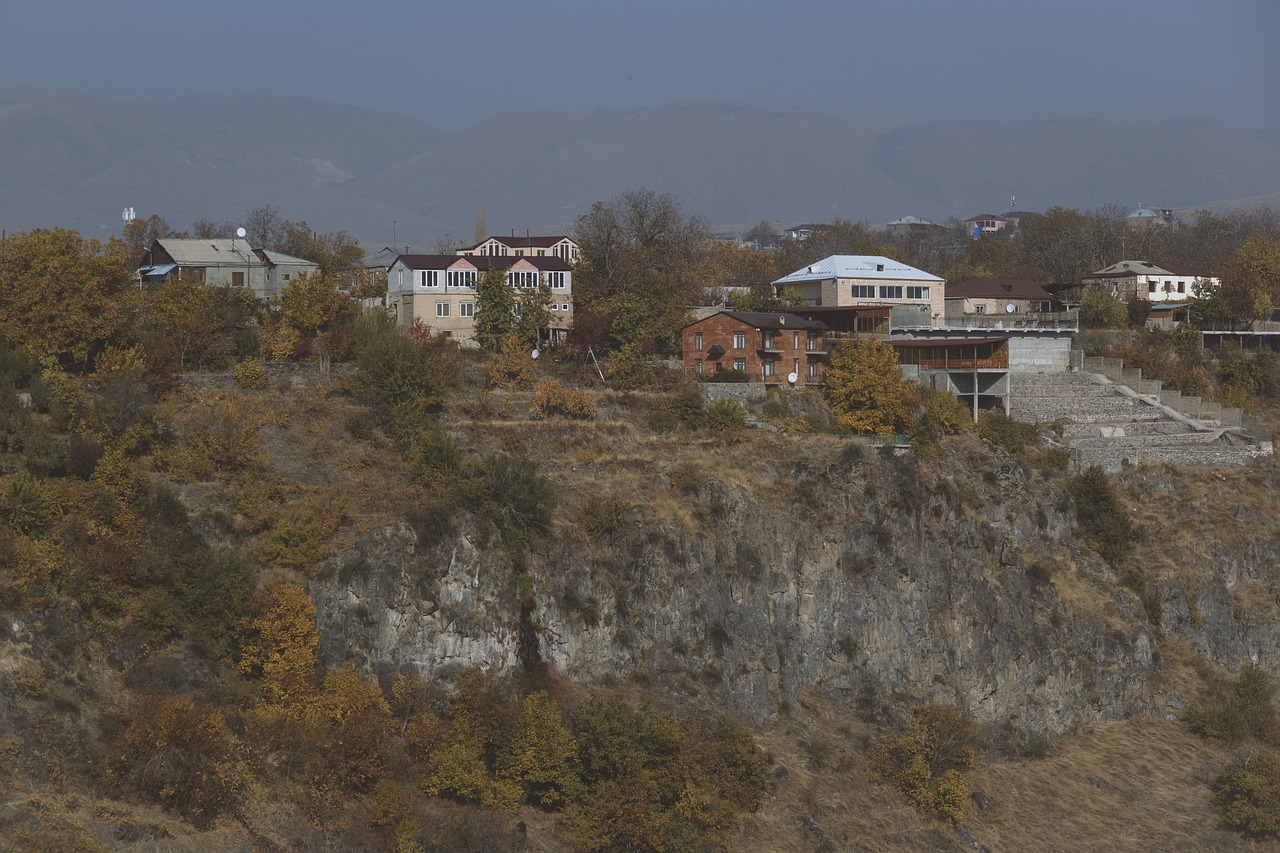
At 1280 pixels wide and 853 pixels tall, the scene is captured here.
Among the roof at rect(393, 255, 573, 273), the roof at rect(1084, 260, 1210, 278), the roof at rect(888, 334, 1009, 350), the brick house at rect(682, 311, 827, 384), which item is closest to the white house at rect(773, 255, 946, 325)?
the roof at rect(888, 334, 1009, 350)

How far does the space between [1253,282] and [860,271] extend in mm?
25926

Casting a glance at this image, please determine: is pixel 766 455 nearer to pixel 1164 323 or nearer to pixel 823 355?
pixel 823 355

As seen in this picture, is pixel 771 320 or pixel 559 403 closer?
pixel 559 403

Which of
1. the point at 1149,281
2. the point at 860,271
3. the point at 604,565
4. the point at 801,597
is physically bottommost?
the point at 801,597

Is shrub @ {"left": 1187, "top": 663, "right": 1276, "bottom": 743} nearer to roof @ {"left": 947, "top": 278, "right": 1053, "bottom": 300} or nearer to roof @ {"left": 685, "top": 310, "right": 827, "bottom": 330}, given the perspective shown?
roof @ {"left": 685, "top": 310, "right": 827, "bottom": 330}

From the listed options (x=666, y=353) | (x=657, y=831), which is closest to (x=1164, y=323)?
(x=666, y=353)

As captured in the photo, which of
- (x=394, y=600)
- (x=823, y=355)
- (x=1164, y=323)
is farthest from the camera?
(x=1164, y=323)

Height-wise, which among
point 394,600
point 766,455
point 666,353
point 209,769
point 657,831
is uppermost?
point 666,353

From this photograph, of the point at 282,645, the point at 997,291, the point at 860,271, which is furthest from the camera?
the point at 997,291

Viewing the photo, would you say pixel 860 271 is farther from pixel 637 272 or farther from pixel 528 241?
pixel 528 241

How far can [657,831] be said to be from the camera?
46.6 metres

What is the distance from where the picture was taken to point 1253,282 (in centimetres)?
9356

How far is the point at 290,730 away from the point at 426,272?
3530cm

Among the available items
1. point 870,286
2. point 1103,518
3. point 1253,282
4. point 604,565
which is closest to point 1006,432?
point 1103,518
